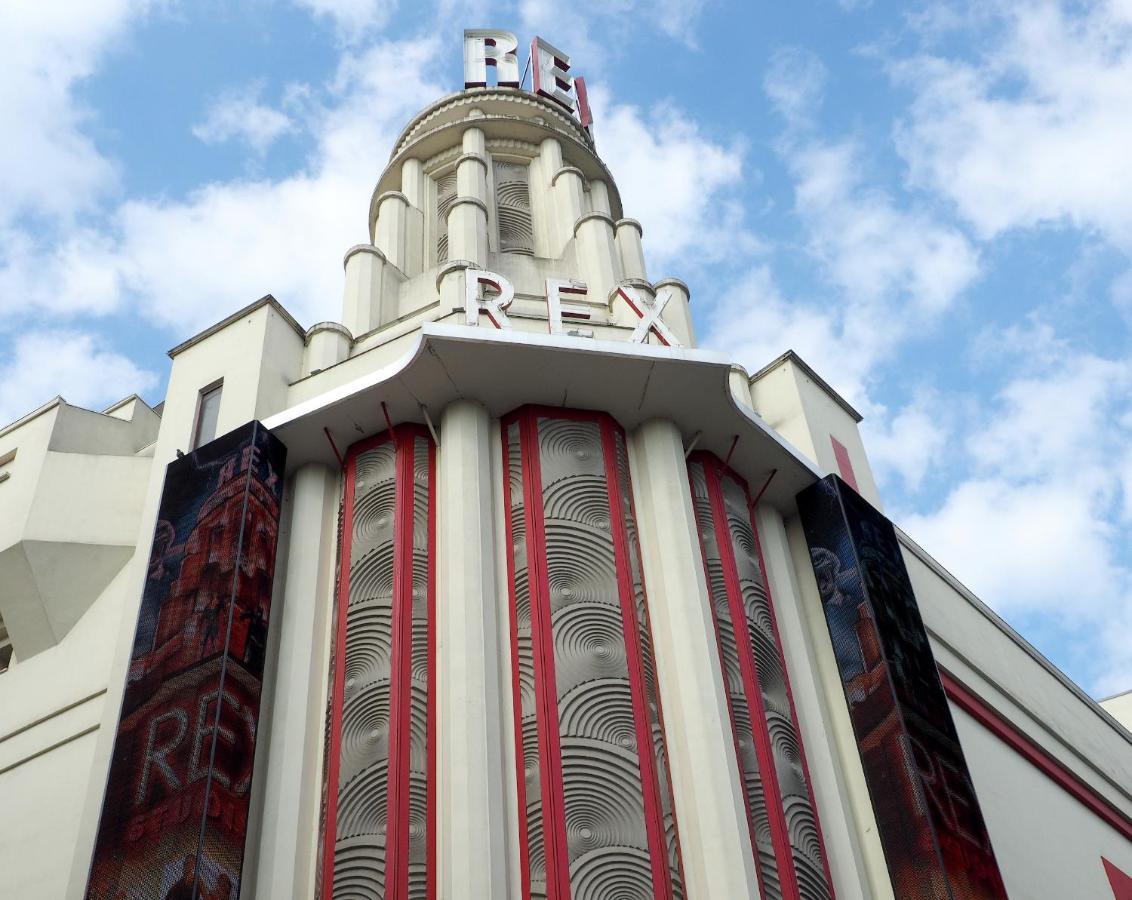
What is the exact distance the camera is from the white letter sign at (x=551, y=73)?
3173 centimetres

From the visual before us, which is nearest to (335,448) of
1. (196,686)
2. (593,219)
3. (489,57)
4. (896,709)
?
(196,686)

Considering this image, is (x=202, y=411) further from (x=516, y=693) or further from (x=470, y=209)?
(x=470, y=209)

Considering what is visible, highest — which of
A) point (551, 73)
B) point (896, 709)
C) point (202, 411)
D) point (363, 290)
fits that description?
point (551, 73)

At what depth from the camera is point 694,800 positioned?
12.2m

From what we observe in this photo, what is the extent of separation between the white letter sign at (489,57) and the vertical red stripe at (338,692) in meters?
19.1

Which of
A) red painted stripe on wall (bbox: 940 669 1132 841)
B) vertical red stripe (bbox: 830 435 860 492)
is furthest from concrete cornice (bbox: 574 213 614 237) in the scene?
red painted stripe on wall (bbox: 940 669 1132 841)

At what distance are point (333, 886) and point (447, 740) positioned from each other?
170 cm

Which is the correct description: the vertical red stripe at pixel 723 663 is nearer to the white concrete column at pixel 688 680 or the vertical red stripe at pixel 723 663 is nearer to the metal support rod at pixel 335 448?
the white concrete column at pixel 688 680

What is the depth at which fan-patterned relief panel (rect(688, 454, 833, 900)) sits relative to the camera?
40.4 feet

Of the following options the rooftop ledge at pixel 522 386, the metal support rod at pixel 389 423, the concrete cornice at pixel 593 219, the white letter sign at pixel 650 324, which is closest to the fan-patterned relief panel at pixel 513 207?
the concrete cornice at pixel 593 219

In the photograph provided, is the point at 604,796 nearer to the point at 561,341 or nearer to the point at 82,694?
the point at 561,341

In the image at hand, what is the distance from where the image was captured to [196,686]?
1261cm

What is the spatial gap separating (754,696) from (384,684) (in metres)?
3.96

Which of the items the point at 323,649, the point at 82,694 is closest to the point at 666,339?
the point at 323,649
